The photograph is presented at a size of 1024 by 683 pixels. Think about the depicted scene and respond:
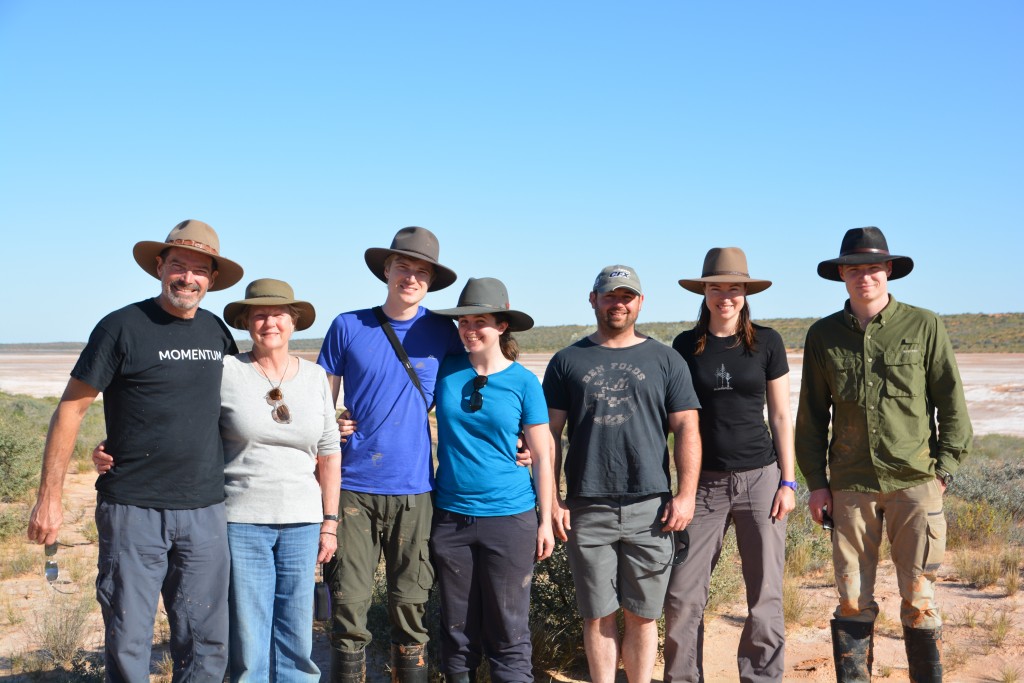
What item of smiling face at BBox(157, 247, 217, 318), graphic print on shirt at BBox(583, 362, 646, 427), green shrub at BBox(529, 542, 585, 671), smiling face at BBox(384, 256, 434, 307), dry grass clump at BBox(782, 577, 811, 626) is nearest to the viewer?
smiling face at BBox(157, 247, 217, 318)

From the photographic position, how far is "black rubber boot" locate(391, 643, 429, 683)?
4.12 m

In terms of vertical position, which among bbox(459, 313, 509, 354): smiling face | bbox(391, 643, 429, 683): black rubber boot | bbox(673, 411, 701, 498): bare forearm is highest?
bbox(459, 313, 509, 354): smiling face

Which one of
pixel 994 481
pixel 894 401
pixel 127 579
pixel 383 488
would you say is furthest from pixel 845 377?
pixel 994 481

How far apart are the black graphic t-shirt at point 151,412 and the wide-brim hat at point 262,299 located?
11.6 inches

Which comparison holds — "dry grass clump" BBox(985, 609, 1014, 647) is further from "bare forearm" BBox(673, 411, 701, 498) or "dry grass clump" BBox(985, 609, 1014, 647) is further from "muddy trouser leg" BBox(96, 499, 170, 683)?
"muddy trouser leg" BBox(96, 499, 170, 683)

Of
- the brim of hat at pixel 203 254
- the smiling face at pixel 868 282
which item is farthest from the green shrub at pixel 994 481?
the brim of hat at pixel 203 254

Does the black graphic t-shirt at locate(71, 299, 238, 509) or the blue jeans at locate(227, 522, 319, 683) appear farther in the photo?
the blue jeans at locate(227, 522, 319, 683)

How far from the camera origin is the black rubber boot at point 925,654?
431 centimetres

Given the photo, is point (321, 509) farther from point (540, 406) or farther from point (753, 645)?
point (753, 645)

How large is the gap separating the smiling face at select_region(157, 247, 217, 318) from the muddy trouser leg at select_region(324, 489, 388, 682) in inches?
44.3

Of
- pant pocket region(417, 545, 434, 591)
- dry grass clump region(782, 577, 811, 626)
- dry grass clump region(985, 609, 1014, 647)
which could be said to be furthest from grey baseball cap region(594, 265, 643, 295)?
dry grass clump region(985, 609, 1014, 647)

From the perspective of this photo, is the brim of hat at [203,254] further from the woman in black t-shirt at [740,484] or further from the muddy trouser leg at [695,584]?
the muddy trouser leg at [695,584]

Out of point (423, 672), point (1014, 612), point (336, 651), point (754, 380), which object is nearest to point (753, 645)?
point (754, 380)

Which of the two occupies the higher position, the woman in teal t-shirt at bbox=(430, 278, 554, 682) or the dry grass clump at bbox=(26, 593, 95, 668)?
the woman in teal t-shirt at bbox=(430, 278, 554, 682)
